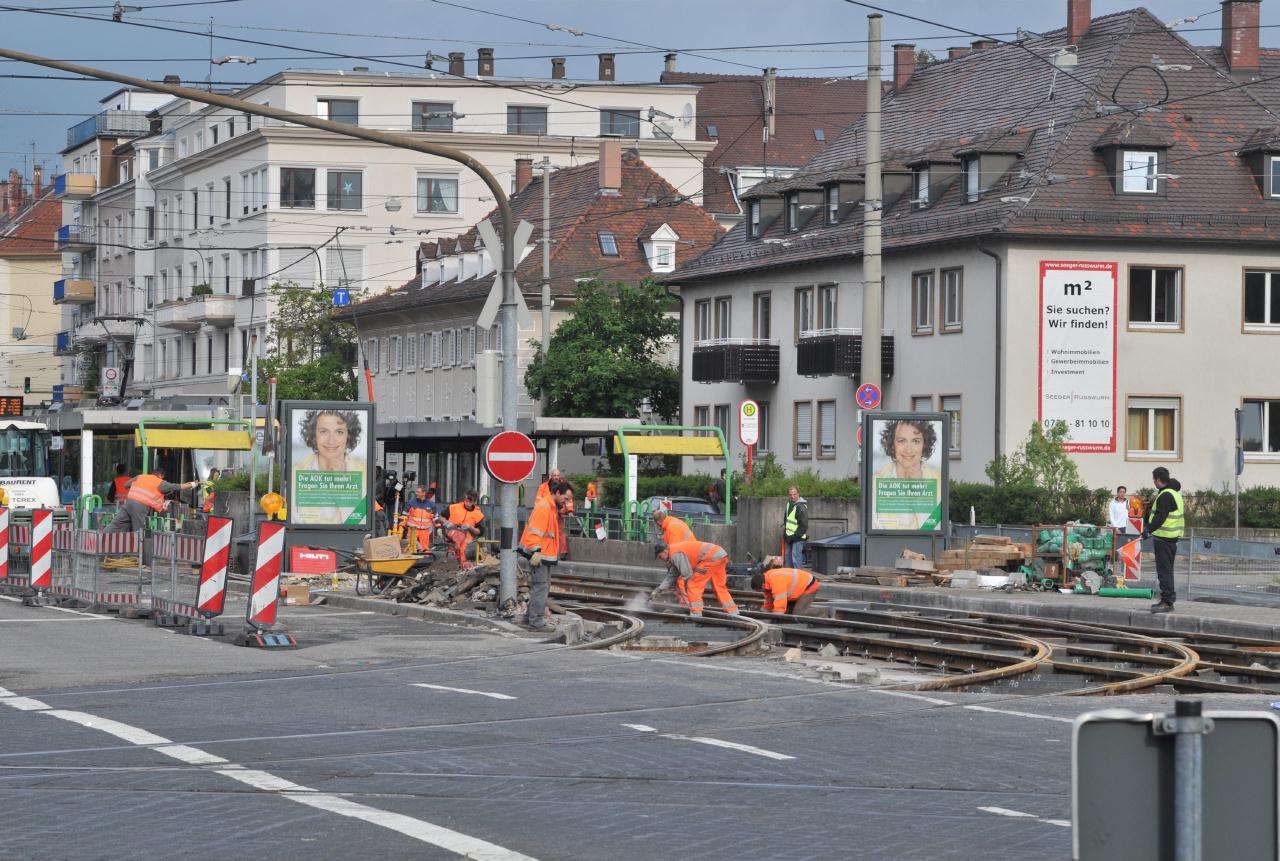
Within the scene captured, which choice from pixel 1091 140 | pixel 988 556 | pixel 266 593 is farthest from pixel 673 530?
pixel 1091 140

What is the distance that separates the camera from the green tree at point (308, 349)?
71.8 m

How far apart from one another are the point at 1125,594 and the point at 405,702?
17.6m

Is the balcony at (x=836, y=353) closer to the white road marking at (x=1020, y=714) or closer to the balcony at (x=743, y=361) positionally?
the balcony at (x=743, y=361)

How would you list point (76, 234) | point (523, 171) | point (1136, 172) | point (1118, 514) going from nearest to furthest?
point (1118, 514) < point (1136, 172) < point (523, 171) < point (76, 234)

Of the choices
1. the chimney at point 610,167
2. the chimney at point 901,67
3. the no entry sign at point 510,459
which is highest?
the chimney at point 901,67

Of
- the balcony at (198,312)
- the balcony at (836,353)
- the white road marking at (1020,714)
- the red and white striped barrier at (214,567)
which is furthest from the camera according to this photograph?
the balcony at (198,312)

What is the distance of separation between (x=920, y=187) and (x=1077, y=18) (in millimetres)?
5972

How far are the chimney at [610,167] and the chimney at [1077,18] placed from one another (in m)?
20.8

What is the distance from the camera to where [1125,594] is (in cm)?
3000

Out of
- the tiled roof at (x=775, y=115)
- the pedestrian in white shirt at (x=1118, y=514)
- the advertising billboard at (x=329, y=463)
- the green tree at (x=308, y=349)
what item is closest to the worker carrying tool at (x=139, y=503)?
the advertising billboard at (x=329, y=463)

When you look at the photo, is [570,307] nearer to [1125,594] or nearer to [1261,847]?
[1125,594]

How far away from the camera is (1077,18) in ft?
170

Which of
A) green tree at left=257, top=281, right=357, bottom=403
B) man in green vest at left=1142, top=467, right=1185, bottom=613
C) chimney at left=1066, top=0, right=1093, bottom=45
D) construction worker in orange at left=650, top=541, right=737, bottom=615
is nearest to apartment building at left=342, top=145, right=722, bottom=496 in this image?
green tree at left=257, top=281, right=357, bottom=403

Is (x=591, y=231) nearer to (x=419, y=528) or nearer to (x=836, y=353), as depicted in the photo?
(x=836, y=353)
